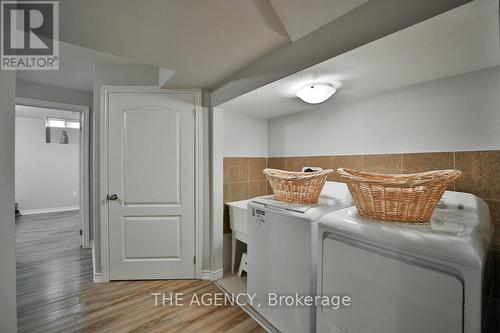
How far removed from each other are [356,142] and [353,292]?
1.26m

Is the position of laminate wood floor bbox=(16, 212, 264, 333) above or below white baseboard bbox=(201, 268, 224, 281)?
below

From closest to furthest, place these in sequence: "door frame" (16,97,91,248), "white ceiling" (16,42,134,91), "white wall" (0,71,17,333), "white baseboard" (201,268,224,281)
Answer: "white wall" (0,71,17,333), "white ceiling" (16,42,134,91), "white baseboard" (201,268,224,281), "door frame" (16,97,91,248)

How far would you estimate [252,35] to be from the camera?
136cm

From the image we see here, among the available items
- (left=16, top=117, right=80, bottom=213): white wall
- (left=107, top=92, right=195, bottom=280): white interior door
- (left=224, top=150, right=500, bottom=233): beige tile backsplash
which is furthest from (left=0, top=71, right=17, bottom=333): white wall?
(left=16, top=117, right=80, bottom=213): white wall

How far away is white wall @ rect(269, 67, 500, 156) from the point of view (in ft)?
4.25

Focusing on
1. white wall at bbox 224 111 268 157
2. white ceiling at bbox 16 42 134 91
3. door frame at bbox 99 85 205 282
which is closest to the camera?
white ceiling at bbox 16 42 134 91

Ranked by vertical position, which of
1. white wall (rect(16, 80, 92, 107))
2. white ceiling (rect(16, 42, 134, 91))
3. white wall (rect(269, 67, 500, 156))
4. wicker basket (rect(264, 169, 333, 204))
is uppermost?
white ceiling (rect(16, 42, 134, 91))

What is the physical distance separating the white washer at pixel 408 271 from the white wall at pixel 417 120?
0.39m

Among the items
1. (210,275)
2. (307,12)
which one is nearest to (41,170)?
(210,275)

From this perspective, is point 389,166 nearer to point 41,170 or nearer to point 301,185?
point 301,185

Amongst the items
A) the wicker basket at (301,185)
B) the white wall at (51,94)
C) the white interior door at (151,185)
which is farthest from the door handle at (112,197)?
the white wall at (51,94)

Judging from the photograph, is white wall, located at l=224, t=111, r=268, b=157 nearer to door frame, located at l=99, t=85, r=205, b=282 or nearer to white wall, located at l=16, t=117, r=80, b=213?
door frame, located at l=99, t=85, r=205, b=282

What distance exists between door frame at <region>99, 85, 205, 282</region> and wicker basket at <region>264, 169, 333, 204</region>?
3.31 ft

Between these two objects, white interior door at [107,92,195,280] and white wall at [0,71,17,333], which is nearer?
white wall at [0,71,17,333]
